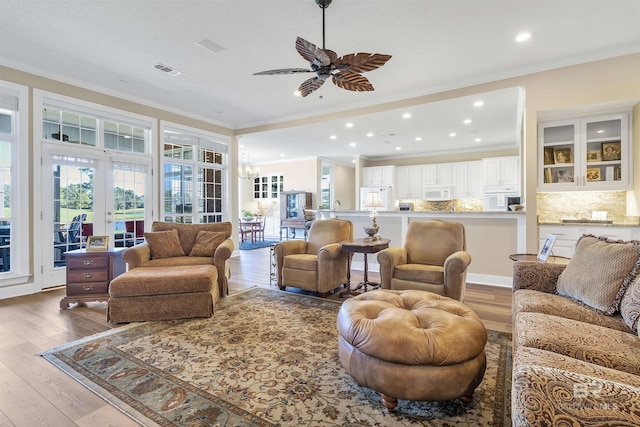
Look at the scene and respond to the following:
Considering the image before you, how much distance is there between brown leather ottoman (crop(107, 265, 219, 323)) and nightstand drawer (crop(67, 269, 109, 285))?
697mm

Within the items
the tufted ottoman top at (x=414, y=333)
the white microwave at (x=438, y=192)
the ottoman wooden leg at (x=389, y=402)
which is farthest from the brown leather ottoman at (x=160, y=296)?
the white microwave at (x=438, y=192)

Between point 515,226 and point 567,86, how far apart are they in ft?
5.99

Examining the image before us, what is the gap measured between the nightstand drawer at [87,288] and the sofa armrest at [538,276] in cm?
417

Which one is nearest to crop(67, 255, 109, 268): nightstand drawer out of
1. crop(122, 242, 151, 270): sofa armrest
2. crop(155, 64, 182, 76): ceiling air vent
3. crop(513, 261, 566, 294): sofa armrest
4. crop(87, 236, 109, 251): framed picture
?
crop(87, 236, 109, 251): framed picture

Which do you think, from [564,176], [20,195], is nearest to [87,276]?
[20,195]

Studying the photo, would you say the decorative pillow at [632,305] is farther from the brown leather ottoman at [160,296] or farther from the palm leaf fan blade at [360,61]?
the brown leather ottoman at [160,296]

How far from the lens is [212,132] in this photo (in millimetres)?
6594

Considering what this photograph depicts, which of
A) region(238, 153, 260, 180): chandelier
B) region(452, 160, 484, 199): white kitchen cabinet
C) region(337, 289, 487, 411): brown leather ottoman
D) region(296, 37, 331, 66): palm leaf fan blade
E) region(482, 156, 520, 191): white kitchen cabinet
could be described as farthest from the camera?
region(238, 153, 260, 180): chandelier

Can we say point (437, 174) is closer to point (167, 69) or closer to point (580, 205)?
point (580, 205)

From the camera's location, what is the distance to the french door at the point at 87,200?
4305 mm

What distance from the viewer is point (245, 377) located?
80.7 inches

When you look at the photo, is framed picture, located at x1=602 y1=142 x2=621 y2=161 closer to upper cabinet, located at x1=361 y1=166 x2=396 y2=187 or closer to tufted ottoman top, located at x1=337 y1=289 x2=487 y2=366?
tufted ottoman top, located at x1=337 y1=289 x2=487 y2=366

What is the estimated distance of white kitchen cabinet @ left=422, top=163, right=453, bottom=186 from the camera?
346 inches

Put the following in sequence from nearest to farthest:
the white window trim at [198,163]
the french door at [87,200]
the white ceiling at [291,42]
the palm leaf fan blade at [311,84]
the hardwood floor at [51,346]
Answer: the hardwood floor at [51,346]
the white ceiling at [291,42]
the palm leaf fan blade at [311,84]
the french door at [87,200]
the white window trim at [198,163]
